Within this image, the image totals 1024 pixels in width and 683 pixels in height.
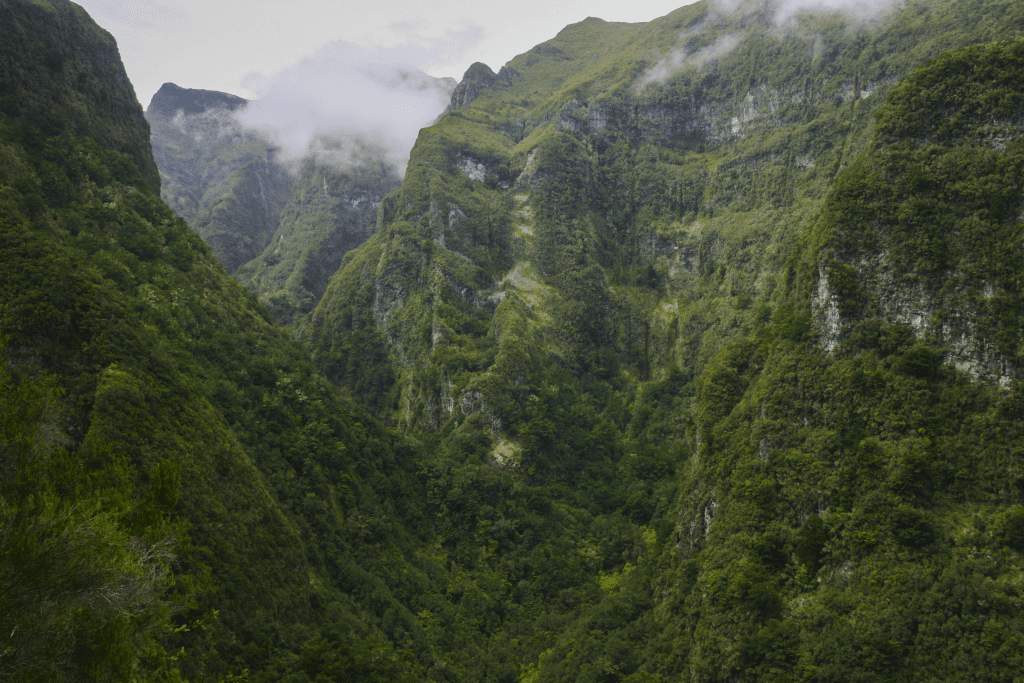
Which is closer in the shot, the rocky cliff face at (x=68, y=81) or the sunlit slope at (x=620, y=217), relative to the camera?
the rocky cliff face at (x=68, y=81)

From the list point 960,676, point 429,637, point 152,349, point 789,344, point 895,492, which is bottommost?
point 429,637

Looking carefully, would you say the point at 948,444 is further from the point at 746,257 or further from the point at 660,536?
the point at 746,257

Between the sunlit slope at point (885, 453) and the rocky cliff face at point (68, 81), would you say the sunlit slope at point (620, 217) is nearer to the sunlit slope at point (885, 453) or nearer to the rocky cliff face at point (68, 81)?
the sunlit slope at point (885, 453)

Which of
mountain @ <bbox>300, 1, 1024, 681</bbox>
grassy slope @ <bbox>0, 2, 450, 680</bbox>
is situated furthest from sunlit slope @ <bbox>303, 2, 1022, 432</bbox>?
grassy slope @ <bbox>0, 2, 450, 680</bbox>

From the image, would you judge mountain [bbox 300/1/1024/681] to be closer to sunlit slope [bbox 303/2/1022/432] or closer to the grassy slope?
sunlit slope [bbox 303/2/1022/432]

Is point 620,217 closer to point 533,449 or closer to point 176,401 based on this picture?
point 533,449

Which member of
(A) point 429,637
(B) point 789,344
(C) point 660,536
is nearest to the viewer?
(A) point 429,637

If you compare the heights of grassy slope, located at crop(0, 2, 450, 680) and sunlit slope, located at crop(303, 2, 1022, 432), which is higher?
sunlit slope, located at crop(303, 2, 1022, 432)

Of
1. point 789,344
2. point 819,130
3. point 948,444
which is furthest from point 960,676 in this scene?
point 819,130

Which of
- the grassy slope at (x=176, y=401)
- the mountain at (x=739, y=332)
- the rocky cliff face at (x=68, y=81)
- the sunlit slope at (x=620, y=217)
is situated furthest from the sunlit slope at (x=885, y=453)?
the rocky cliff face at (x=68, y=81)
